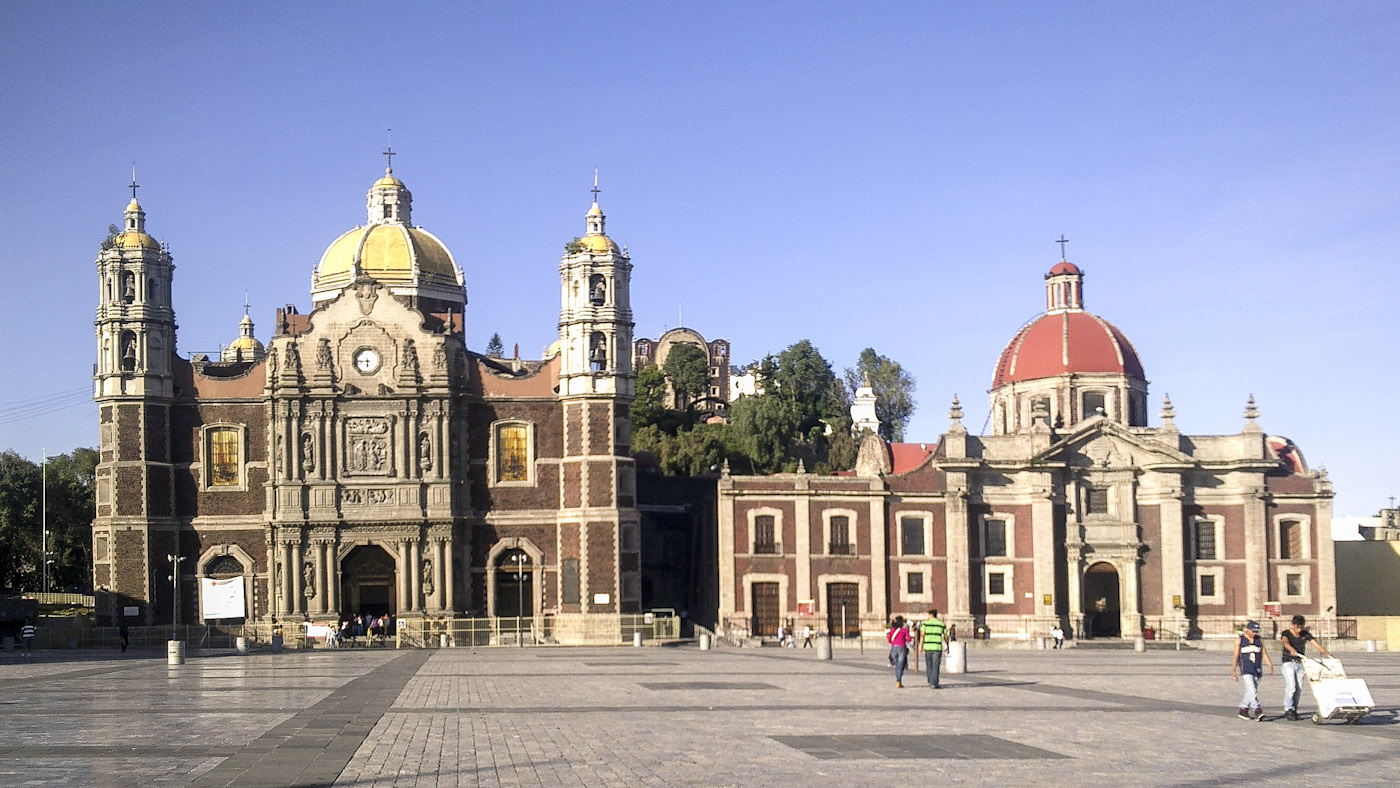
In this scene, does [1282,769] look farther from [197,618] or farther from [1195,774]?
[197,618]

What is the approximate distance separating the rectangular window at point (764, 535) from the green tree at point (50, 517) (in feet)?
147

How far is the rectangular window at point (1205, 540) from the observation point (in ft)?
242

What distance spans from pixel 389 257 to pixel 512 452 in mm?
14041

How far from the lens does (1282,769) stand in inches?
760

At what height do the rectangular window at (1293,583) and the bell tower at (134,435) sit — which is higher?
the bell tower at (134,435)

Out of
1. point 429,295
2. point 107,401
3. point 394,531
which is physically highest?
point 429,295

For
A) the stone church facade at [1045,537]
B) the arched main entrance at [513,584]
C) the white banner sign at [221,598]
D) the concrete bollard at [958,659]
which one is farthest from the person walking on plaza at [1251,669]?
the arched main entrance at [513,584]

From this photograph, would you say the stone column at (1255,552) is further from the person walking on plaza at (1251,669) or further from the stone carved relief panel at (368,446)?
the person walking on plaza at (1251,669)

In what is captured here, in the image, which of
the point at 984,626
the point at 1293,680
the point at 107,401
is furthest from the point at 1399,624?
the point at 107,401

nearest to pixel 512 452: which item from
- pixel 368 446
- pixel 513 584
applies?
pixel 513 584

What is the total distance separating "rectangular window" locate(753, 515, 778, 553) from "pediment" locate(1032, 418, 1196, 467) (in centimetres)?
1263

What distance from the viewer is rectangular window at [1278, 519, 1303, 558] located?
73812 millimetres

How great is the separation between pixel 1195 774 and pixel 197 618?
53.9 metres

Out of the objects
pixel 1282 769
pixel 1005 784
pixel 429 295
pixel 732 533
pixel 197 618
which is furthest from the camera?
pixel 429 295
